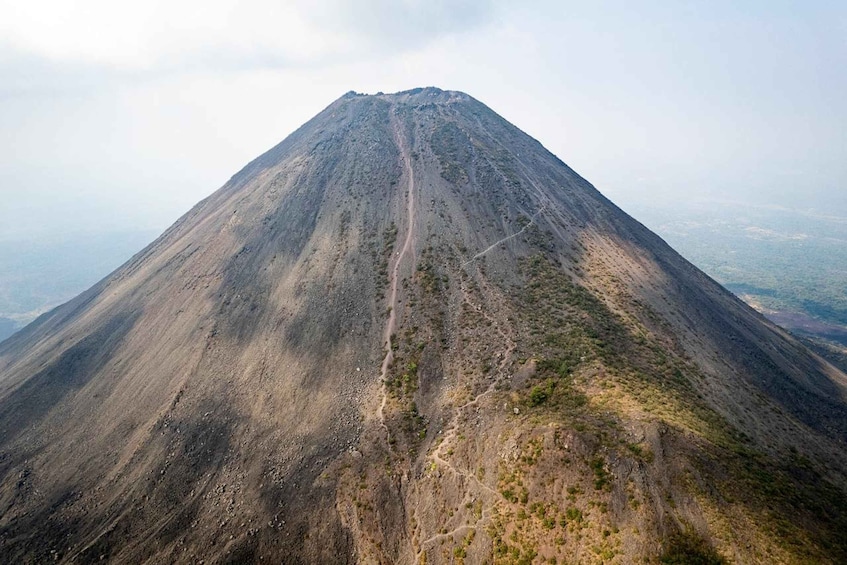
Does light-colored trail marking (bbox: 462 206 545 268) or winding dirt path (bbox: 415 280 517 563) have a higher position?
light-colored trail marking (bbox: 462 206 545 268)

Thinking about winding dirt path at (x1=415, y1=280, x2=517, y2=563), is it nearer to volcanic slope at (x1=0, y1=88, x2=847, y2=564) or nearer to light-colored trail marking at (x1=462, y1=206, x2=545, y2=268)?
volcanic slope at (x1=0, y1=88, x2=847, y2=564)

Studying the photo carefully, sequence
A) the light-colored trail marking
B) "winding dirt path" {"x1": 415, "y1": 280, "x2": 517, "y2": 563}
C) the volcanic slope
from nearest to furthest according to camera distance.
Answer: the volcanic slope → "winding dirt path" {"x1": 415, "y1": 280, "x2": 517, "y2": 563} → the light-colored trail marking

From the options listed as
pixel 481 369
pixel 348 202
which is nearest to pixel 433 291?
pixel 481 369

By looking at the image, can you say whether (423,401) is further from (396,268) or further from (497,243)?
(497,243)

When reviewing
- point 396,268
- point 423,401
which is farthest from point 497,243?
point 423,401

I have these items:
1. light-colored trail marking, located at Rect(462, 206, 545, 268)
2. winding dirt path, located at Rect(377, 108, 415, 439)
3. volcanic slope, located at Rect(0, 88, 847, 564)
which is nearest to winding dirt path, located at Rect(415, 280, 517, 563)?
volcanic slope, located at Rect(0, 88, 847, 564)

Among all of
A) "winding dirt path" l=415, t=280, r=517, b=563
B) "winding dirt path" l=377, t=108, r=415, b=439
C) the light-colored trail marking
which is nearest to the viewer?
"winding dirt path" l=415, t=280, r=517, b=563

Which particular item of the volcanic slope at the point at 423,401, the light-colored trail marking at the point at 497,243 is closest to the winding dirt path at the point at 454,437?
the volcanic slope at the point at 423,401
